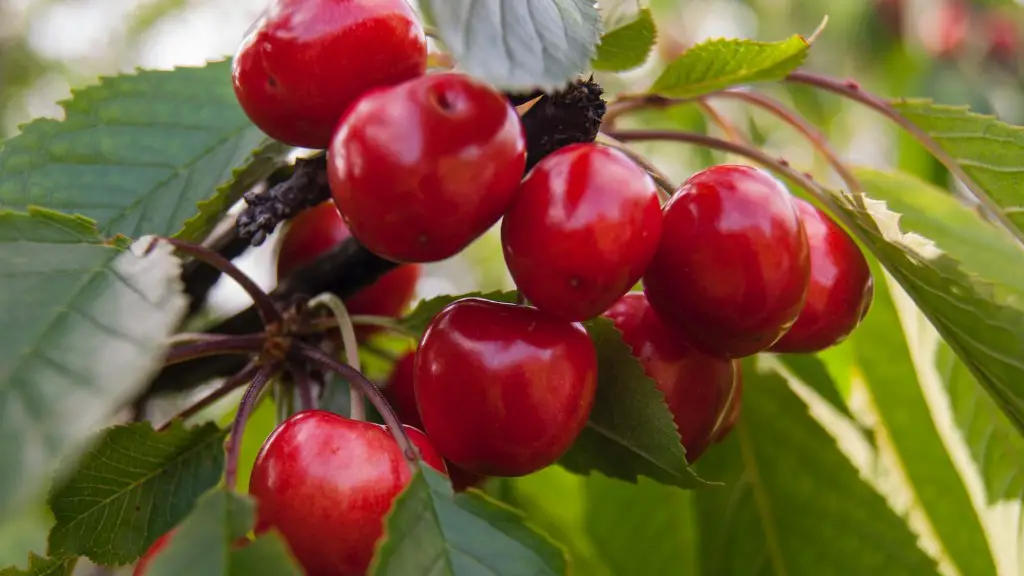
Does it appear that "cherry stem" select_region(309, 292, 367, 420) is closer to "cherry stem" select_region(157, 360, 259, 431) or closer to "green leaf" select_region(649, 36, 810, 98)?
"cherry stem" select_region(157, 360, 259, 431)

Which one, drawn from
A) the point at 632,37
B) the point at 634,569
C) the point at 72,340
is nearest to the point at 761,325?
the point at 632,37

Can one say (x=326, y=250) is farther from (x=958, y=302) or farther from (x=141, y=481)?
(x=958, y=302)

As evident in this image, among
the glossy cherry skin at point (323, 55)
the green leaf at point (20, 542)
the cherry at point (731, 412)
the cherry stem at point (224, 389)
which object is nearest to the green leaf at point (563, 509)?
the cherry at point (731, 412)

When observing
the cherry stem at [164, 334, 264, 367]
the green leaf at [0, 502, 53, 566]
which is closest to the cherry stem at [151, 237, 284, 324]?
the cherry stem at [164, 334, 264, 367]

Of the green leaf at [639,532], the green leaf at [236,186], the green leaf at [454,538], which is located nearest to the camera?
the green leaf at [454,538]

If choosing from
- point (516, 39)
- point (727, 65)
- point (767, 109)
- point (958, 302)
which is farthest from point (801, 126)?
point (516, 39)

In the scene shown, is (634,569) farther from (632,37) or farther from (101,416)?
(101,416)

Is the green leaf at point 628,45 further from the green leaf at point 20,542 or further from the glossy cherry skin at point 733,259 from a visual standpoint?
the green leaf at point 20,542
